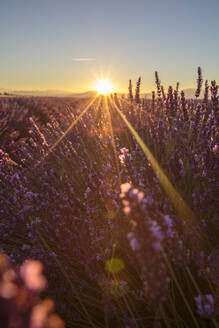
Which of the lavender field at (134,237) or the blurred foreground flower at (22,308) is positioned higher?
the blurred foreground flower at (22,308)

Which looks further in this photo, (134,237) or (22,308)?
(134,237)

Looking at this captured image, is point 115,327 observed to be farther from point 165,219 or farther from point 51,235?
point 165,219

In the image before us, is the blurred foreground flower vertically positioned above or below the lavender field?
above

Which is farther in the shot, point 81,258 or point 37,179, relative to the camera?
point 37,179

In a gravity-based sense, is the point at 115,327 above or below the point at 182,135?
below

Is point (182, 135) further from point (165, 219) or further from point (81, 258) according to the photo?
point (165, 219)

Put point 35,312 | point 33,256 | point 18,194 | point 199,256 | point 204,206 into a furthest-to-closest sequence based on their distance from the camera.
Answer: point 18,194
point 33,256
point 204,206
point 199,256
point 35,312

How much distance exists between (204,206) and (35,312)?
1.42 metres

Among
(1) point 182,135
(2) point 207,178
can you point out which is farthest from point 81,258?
(1) point 182,135

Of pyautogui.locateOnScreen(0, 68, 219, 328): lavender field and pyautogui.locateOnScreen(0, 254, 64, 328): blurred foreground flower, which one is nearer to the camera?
pyautogui.locateOnScreen(0, 254, 64, 328): blurred foreground flower

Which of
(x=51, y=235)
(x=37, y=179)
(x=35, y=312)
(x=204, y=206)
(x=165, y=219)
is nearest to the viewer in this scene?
(x=35, y=312)

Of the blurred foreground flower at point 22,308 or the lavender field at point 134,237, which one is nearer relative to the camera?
the blurred foreground flower at point 22,308

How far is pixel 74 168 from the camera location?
2658mm

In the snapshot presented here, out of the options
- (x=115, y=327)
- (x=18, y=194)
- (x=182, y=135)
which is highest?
(x=182, y=135)
